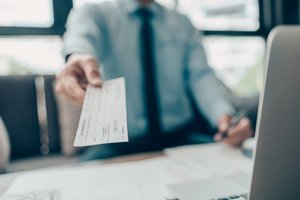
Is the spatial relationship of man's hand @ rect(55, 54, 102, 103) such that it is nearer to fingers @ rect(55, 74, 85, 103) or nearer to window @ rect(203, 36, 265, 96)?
fingers @ rect(55, 74, 85, 103)

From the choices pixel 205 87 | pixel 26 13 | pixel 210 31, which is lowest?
pixel 205 87

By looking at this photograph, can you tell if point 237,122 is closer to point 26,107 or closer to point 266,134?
point 266,134

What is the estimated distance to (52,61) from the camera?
108 cm

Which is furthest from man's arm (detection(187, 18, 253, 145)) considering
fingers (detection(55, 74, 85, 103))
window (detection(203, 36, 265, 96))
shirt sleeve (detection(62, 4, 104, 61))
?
window (detection(203, 36, 265, 96))

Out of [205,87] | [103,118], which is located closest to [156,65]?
[205,87]

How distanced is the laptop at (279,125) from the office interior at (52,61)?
5 centimetres

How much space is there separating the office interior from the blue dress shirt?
0.33 ft

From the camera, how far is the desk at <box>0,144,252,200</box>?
517 mm

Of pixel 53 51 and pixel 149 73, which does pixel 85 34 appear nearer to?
pixel 149 73

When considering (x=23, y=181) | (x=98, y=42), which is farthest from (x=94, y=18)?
(x=23, y=181)

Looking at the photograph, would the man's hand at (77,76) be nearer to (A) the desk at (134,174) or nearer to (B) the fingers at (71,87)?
(B) the fingers at (71,87)

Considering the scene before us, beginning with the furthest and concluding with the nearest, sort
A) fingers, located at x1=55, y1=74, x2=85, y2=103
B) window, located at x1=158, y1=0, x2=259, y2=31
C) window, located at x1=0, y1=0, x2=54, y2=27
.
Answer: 1. window, located at x1=158, y1=0, x2=259, y2=31
2. window, located at x1=0, y1=0, x2=54, y2=27
3. fingers, located at x1=55, y1=74, x2=85, y2=103

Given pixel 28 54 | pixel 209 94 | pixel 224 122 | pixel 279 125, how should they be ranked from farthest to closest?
1. pixel 28 54
2. pixel 209 94
3. pixel 224 122
4. pixel 279 125

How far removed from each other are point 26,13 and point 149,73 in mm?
686
